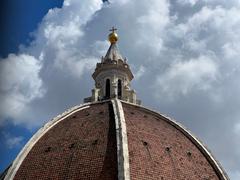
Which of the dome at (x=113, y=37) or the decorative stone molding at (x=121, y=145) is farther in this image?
the dome at (x=113, y=37)

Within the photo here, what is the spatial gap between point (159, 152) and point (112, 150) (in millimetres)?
2245

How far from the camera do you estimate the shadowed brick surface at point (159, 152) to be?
71.2 ft

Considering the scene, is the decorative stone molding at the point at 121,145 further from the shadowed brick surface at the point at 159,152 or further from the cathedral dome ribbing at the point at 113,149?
the shadowed brick surface at the point at 159,152

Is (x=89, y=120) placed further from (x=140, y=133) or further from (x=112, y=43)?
(x=112, y=43)

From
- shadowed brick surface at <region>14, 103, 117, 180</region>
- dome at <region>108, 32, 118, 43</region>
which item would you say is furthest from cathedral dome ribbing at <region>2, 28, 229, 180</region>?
dome at <region>108, 32, 118, 43</region>

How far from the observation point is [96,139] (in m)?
23.0

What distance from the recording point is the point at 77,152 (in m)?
22.5

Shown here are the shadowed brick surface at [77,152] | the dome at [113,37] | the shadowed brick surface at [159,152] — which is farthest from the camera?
the dome at [113,37]

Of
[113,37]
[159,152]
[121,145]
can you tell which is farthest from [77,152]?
[113,37]

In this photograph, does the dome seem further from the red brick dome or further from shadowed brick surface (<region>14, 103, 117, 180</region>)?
shadowed brick surface (<region>14, 103, 117, 180</region>)

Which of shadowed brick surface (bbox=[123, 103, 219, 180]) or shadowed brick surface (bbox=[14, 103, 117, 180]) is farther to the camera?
shadowed brick surface (bbox=[123, 103, 219, 180])

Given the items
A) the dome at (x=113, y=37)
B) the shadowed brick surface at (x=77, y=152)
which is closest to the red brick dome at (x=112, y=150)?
the shadowed brick surface at (x=77, y=152)

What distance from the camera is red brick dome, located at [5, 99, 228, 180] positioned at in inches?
845


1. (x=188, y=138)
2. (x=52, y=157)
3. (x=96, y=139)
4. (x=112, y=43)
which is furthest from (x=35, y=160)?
(x=112, y=43)
